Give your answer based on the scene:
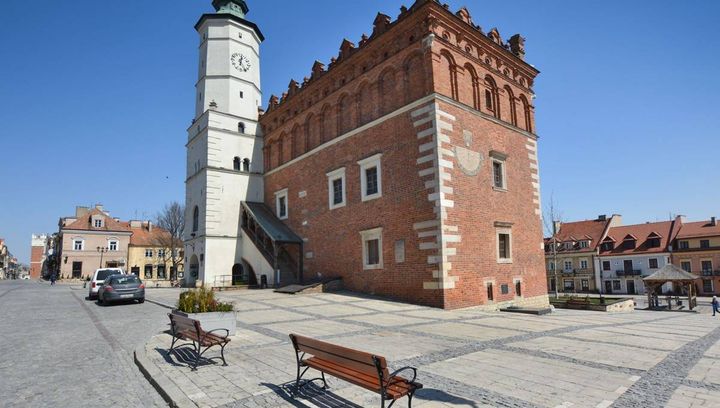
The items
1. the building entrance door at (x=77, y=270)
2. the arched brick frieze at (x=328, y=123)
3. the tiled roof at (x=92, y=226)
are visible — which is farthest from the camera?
the tiled roof at (x=92, y=226)

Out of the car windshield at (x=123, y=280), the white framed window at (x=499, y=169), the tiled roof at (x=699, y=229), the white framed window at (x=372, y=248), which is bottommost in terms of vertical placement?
the car windshield at (x=123, y=280)

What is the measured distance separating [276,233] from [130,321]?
12.4 metres

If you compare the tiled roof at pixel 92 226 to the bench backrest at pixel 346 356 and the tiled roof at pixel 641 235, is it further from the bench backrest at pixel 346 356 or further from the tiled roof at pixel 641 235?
the tiled roof at pixel 641 235

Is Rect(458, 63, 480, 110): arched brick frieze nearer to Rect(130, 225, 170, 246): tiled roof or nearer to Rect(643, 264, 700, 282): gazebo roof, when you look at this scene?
Rect(643, 264, 700, 282): gazebo roof

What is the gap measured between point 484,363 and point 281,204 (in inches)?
875

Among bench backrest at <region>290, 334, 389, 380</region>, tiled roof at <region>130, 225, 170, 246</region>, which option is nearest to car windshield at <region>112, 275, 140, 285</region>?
bench backrest at <region>290, 334, 389, 380</region>

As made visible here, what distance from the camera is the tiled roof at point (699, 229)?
4841 centimetres

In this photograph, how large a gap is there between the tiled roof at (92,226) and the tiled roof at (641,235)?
65186mm

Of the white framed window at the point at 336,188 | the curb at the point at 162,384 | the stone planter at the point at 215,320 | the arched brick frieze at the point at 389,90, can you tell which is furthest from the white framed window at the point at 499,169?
the curb at the point at 162,384

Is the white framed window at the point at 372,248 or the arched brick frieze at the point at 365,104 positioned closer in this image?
the white framed window at the point at 372,248

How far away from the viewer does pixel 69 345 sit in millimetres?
8859

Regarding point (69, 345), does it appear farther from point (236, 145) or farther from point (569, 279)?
point (569, 279)

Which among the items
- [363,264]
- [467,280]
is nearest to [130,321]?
[363,264]

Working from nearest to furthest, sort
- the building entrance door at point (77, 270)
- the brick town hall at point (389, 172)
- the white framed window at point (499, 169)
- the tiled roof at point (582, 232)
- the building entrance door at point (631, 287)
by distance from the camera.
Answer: the brick town hall at point (389, 172) → the white framed window at point (499, 169) → the building entrance door at point (631, 287) → the building entrance door at point (77, 270) → the tiled roof at point (582, 232)
